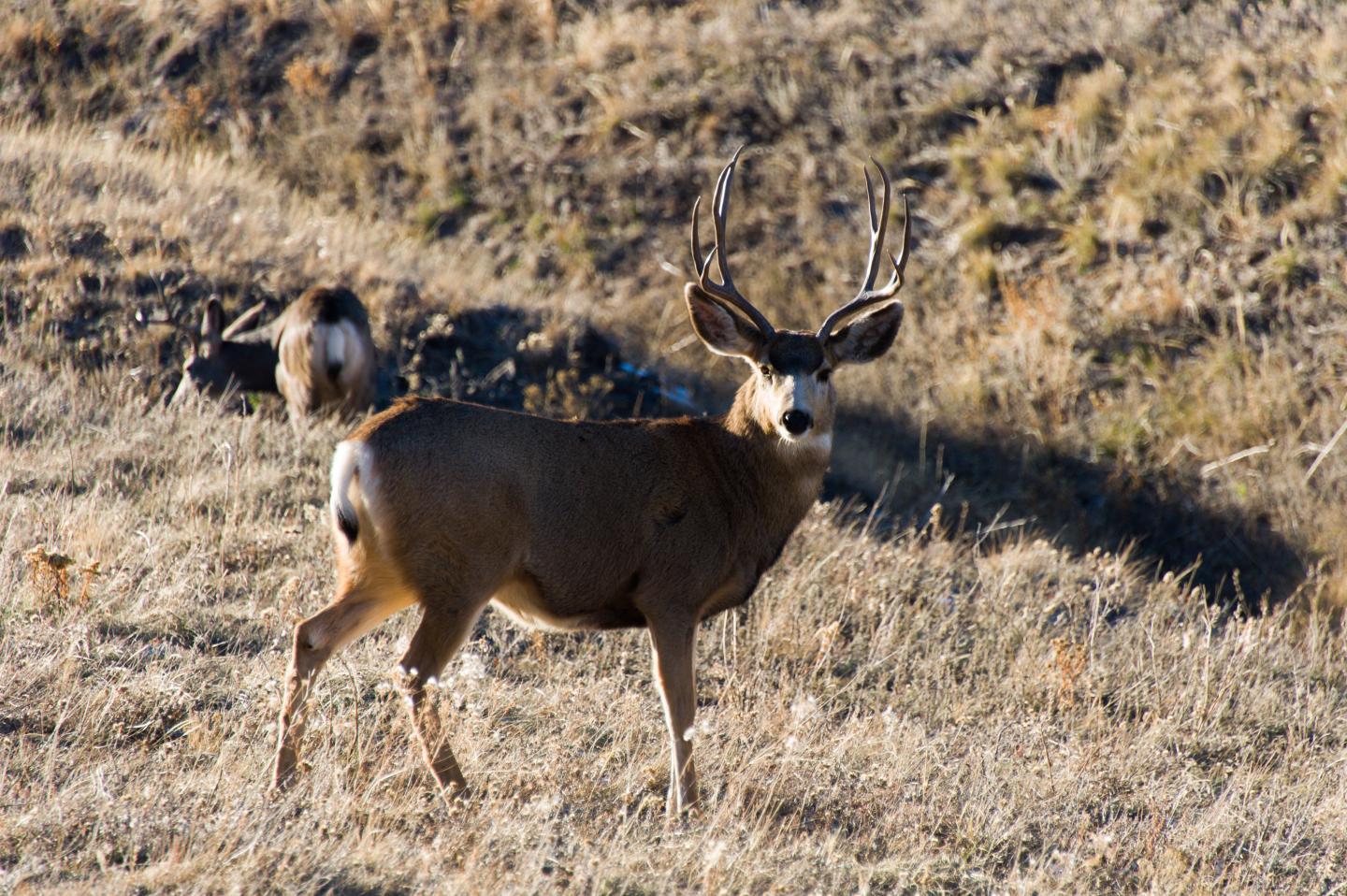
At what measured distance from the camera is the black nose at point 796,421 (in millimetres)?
5387

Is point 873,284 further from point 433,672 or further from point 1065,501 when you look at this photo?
point 1065,501

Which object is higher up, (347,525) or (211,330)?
(347,525)

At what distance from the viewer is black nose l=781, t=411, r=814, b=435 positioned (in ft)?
17.7

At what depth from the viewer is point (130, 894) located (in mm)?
3633

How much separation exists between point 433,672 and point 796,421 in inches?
66.8

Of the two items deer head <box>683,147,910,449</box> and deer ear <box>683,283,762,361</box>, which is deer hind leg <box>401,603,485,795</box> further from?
deer ear <box>683,283,762,361</box>

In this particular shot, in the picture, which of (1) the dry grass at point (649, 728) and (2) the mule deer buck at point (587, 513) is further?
(2) the mule deer buck at point (587, 513)

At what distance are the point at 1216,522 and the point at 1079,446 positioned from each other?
1.36 meters

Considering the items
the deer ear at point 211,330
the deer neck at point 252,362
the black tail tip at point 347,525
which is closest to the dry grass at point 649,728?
the black tail tip at point 347,525

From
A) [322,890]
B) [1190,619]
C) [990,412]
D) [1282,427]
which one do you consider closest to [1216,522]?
[1282,427]

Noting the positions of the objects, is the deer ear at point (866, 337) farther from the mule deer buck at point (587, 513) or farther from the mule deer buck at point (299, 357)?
the mule deer buck at point (299, 357)

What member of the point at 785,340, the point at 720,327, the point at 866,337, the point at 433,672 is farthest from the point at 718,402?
the point at 433,672

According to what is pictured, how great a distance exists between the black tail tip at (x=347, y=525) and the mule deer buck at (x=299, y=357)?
17.3 feet

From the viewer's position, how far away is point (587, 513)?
202 inches
